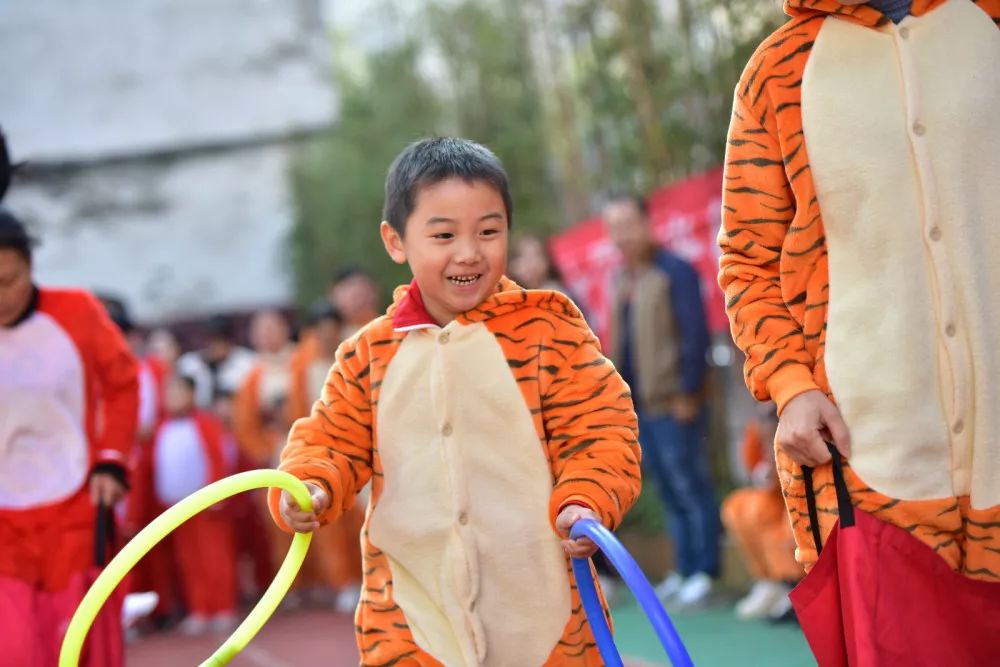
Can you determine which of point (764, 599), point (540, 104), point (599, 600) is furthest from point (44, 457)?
point (540, 104)

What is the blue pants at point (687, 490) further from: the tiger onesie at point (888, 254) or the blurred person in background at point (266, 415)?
the tiger onesie at point (888, 254)

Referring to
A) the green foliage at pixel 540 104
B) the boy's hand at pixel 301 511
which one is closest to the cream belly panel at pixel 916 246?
the boy's hand at pixel 301 511

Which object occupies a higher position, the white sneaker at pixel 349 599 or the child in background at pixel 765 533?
the child in background at pixel 765 533

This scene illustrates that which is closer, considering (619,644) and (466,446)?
(466,446)

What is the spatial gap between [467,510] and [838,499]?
963mm

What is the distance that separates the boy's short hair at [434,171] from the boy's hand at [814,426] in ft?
3.30

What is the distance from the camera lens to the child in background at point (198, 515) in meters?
11.1

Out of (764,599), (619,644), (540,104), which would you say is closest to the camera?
(764,599)

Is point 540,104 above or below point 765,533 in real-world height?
above

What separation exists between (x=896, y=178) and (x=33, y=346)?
128 inches

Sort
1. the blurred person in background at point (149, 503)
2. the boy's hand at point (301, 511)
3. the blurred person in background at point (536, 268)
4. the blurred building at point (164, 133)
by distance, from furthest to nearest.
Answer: the blurred building at point (164, 133)
the blurred person in background at point (149, 503)
the blurred person in background at point (536, 268)
the boy's hand at point (301, 511)

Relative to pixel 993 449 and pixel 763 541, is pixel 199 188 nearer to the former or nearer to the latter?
pixel 763 541

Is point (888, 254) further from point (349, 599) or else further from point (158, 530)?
point (349, 599)

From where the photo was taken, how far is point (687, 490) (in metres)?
8.69
